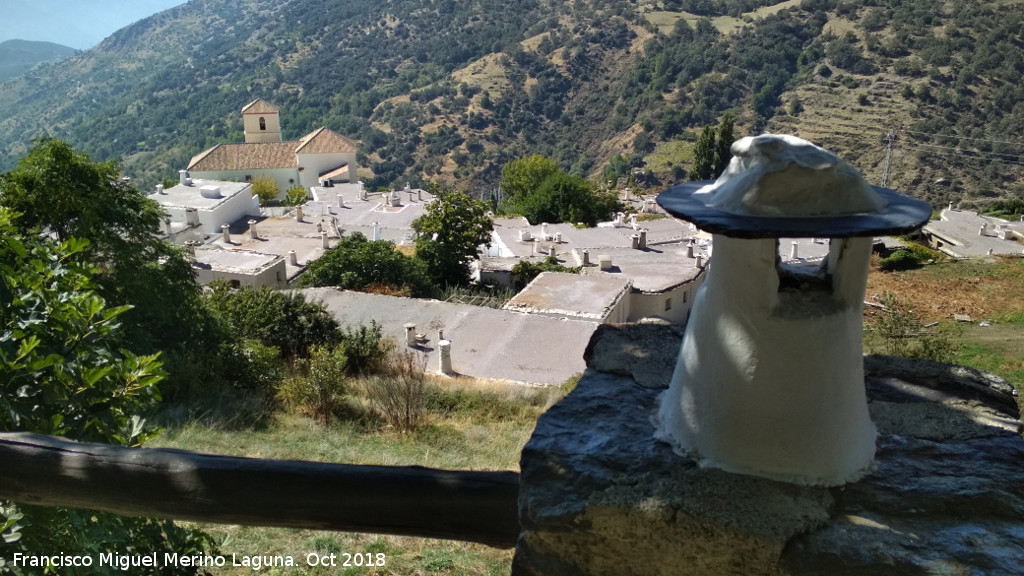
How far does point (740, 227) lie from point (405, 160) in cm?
9181

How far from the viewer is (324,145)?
63594 millimetres

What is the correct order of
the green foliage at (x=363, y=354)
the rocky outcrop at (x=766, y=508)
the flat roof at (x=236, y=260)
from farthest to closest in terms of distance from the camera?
1. the flat roof at (x=236, y=260)
2. the green foliage at (x=363, y=354)
3. the rocky outcrop at (x=766, y=508)

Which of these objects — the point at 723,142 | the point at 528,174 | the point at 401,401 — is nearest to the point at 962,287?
the point at 401,401

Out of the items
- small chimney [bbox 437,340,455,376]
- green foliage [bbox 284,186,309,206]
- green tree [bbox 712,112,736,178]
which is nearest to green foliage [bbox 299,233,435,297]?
small chimney [bbox 437,340,455,376]

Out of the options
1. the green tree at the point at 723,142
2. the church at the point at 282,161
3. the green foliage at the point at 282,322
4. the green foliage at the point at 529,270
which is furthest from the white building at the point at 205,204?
the green tree at the point at 723,142

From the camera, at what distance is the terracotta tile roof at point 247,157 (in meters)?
62.4

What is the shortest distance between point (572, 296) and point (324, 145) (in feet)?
157

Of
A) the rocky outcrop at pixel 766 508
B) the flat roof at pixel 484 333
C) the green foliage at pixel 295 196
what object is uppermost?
the rocky outcrop at pixel 766 508

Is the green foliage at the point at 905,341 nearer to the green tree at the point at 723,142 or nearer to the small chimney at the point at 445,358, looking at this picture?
the small chimney at the point at 445,358

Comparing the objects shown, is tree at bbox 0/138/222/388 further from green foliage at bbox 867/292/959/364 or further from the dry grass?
the dry grass

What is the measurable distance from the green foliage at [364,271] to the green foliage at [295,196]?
30405mm

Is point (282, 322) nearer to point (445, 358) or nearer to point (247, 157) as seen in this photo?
point (445, 358)

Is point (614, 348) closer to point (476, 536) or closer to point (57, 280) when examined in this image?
point (476, 536)

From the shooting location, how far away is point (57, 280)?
12.7 feet
